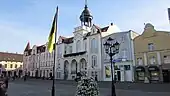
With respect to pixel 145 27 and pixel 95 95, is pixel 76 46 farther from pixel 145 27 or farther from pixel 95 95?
pixel 95 95

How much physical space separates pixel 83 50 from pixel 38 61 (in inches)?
1063

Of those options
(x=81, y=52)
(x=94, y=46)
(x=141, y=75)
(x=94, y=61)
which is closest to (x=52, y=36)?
(x=141, y=75)

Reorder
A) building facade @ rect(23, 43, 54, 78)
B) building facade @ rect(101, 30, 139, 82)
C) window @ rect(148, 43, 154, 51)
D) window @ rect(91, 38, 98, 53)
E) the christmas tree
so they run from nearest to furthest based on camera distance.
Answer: the christmas tree
window @ rect(148, 43, 154, 51)
building facade @ rect(101, 30, 139, 82)
window @ rect(91, 38, 98, 53)
building facade @ rect(23, 43, 54, 78)

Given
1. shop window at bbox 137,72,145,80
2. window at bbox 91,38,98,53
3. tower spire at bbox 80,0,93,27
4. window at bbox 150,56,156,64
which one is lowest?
shop window at bbox 137,72,145,80

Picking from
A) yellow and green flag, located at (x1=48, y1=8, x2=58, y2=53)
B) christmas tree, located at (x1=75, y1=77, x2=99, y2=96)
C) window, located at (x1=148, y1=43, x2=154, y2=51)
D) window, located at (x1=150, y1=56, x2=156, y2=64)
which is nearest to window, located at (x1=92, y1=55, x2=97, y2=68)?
window, located at (x1=148, y1=43, x2=154, y2=51)

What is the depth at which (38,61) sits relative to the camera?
73062mm

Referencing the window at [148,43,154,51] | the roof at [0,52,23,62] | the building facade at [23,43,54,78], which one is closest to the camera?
the window at [148,43,154,51]

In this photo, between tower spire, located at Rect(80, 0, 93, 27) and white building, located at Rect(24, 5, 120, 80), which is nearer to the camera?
white building, located at Rect(24, 5, 120, 80)

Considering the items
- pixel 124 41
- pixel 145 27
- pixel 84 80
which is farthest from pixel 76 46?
pixel 84 80

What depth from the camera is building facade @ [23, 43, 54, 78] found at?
6594 cm

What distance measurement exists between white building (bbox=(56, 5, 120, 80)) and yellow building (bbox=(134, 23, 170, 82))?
10.0m

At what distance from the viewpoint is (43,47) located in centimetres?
7256

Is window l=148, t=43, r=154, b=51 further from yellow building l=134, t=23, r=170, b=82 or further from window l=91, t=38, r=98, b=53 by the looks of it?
window l=91, t=38, r=98, b=53

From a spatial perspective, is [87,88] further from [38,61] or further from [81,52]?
[38,61]
